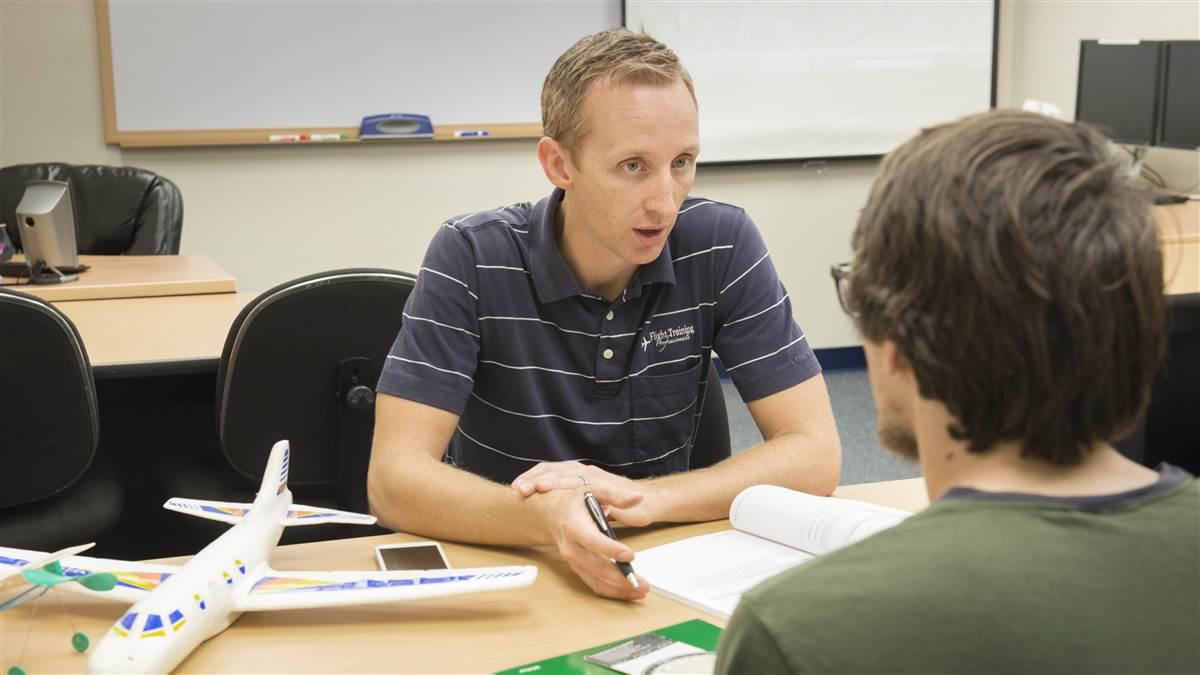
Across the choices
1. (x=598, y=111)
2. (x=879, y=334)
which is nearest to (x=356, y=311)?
(x=598, y=111)

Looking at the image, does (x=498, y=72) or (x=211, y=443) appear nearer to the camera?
(x=211, y=443)

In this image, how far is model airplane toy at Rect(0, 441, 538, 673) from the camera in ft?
3.84

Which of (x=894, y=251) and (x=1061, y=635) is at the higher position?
(x=894, y=251)

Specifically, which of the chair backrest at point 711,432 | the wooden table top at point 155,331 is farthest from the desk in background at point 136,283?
A: the chair backrest at point 711,432

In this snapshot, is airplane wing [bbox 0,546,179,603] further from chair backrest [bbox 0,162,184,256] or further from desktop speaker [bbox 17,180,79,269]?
chair backrest [bbox 0,162,184,256]

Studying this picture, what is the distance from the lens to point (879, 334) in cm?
85

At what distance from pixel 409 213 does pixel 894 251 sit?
4530 millimetres

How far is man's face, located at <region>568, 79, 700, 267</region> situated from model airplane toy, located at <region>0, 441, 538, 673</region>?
1.98 ft

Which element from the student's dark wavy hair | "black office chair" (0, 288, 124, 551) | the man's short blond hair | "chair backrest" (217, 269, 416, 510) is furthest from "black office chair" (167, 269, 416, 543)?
the student's dark wavy hair

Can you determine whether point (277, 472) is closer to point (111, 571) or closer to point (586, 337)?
point (111, 571)

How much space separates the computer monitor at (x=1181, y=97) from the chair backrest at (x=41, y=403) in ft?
13.3

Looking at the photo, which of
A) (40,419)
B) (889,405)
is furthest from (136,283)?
(889,405)

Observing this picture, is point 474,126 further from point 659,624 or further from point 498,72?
point 659,624

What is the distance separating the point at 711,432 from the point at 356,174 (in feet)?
10.9
